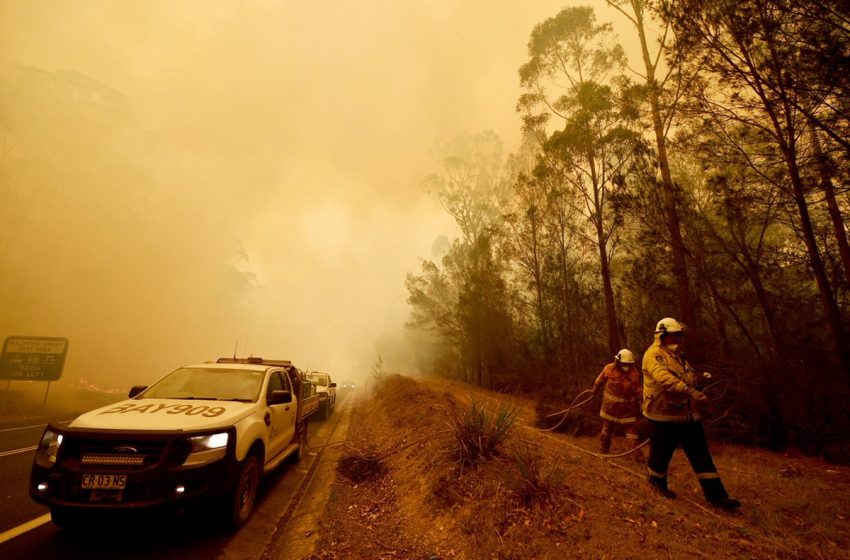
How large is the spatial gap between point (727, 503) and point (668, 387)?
4.70 ft

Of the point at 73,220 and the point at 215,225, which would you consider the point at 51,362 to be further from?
the point at 215,225

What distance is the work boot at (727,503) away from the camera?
174 inches

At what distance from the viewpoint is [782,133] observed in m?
8.20

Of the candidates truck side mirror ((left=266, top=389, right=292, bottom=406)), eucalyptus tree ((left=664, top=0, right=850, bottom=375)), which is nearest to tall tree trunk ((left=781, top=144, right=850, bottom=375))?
eucalyptus tree ((left=664, top=0, right=850, bottom=375))

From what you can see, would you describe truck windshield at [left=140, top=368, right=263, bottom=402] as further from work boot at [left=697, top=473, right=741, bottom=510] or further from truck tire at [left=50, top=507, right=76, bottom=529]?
work boot at [left=697, top=473, right=741, bottom=510]

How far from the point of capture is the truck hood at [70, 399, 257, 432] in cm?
387

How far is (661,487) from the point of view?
191 inches

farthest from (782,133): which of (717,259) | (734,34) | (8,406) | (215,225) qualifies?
(215,225)

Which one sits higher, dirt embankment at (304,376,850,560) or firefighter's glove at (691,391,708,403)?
firefighter's glove at (691,391,708,403)

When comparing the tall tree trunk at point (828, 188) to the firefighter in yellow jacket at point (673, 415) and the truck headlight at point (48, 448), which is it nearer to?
the firefighter in yellow jacket at point (673, 415)


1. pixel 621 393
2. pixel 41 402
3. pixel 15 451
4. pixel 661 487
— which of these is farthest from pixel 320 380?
pixel 661 487

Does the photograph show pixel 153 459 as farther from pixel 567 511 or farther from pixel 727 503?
pixel 727 503

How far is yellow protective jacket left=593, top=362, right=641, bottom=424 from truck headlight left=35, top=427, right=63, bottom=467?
789cm

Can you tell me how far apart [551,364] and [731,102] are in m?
13.6
